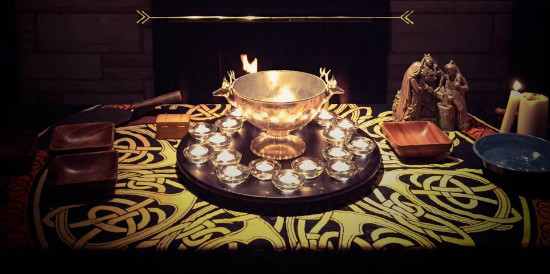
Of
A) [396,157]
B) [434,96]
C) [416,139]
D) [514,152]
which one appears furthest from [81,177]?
[514,152]

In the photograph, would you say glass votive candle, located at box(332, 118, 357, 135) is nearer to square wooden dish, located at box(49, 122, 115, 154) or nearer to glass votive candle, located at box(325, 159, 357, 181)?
glass votive candle, located at box(325, 159, 357, 181)

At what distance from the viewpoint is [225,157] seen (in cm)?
179

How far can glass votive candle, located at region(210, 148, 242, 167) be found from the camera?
5.78 feet

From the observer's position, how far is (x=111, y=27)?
3.20 m

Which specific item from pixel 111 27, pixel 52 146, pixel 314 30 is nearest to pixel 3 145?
pixel 52 146

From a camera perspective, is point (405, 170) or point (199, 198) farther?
point (405, 170)

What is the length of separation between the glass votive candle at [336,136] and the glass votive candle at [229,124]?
1.23ft

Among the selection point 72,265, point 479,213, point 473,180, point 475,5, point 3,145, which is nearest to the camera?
point 72,265

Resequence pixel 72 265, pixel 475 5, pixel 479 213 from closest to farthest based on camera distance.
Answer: pixel 72 265
pixel 479 213
pixel 475 5

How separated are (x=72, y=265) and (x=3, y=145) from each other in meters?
0.82

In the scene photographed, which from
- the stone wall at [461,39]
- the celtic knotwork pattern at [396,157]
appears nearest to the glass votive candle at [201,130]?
the celtic knotwork pattern at [396,157]

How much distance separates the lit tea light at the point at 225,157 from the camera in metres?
1.76

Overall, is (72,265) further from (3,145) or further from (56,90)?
(56,90)

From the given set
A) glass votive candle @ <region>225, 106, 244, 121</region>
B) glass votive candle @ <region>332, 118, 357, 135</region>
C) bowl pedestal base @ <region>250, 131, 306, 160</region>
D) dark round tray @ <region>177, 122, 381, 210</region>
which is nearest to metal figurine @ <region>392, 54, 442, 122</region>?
glass votive candle @ <region>332, 118, 357, 135</region>
